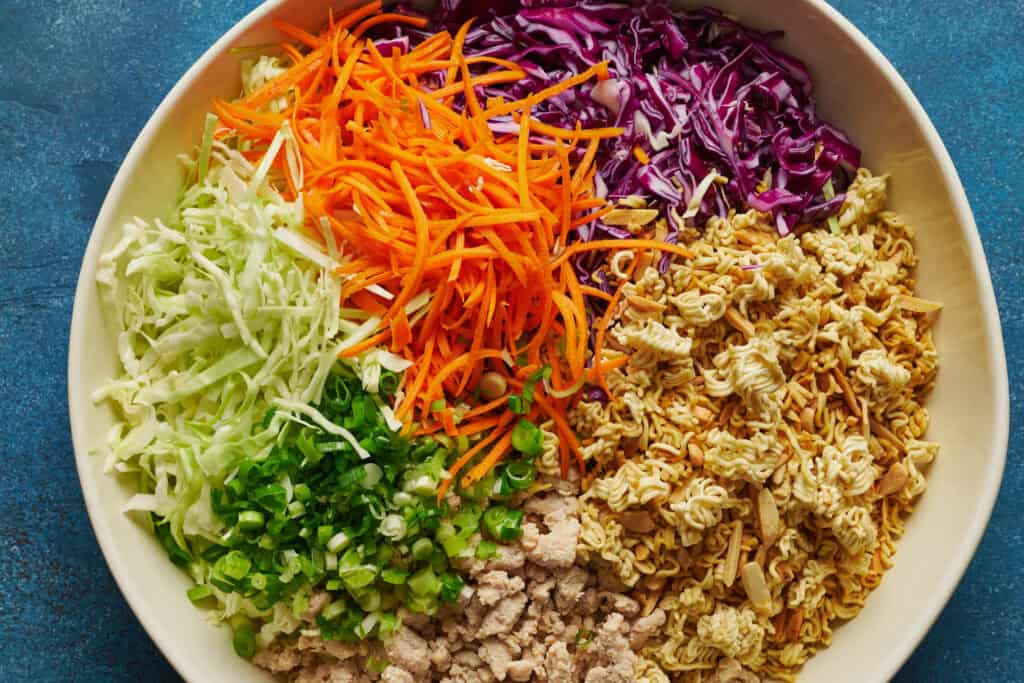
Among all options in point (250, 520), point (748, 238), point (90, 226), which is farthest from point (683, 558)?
point (90, 226)

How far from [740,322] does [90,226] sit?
2143 mm

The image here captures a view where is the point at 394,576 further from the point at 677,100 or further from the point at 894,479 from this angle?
the point at 677,100

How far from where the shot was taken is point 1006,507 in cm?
269

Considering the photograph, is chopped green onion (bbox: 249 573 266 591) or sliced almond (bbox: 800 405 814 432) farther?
sliced almond (bbox: 800 405 814 432)

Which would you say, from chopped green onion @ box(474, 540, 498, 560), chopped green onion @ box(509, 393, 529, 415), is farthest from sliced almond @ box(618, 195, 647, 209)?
chopped green onion @ box(474, 540, 498, 560)

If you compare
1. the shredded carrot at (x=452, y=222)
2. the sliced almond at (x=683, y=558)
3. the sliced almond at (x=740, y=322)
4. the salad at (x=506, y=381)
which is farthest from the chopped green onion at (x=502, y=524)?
the sliced almond at (x=740, y=322)

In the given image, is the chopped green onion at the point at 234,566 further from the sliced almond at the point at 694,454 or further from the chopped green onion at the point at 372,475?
the sliced almond at the point at 694,454

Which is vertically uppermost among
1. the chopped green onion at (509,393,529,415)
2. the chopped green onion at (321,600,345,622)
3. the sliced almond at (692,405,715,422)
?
the sliced almond at (692,405,715,422)

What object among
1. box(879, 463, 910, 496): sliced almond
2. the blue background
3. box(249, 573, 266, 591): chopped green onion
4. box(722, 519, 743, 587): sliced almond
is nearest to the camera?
box(249, 573, 266, 591): chopped green onion

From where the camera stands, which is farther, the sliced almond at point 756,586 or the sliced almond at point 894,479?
the sliced almond at point 894,479

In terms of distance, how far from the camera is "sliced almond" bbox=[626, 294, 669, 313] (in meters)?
2.22

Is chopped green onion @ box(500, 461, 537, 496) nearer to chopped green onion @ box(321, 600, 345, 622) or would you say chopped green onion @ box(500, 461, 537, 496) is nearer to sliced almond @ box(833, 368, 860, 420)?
chopped green onion @ box(321, 600, 345, 622)

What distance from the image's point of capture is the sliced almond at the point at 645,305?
222cm

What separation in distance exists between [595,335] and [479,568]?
2.32 feet
